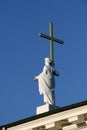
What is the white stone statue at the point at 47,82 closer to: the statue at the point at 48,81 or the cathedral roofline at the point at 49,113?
the statue at the point at 48,81

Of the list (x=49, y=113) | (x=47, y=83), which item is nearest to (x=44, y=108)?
(x=47, y=83)

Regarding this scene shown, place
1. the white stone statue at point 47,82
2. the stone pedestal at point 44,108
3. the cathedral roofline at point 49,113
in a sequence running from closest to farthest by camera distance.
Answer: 1. the cathedral roofline at point 49,113
2. the stone pedestal at point 44,108
3. the white stone statue at point 47,82

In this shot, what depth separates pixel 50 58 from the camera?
2048cm

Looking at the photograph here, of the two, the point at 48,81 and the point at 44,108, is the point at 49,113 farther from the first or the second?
the point at 48,81

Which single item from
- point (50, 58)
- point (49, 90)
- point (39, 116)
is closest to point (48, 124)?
point (39, 116)

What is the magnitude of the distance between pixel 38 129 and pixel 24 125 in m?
0.73

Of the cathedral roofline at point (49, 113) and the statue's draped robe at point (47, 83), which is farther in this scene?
the statue's draped robe at point (47, 83)

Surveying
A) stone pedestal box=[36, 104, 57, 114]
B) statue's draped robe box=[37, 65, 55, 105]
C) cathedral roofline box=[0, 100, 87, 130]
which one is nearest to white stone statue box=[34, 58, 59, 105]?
statue's draped robe box=[37, 65, 55, 105]

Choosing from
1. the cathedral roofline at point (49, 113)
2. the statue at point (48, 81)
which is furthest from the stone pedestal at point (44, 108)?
the cathedral roofline at point (49, 113)

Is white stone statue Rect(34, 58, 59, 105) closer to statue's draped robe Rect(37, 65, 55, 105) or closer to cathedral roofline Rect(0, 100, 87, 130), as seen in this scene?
statue's draped robe Rect(37, 65, 55, 105)

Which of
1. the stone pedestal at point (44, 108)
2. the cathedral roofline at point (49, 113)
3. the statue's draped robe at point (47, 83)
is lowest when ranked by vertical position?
the cathedral roofline at point (49, 113)

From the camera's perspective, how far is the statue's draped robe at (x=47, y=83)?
19.4 m

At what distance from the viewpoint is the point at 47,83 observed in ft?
64.4

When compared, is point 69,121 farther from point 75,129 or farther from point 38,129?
point 38,129
